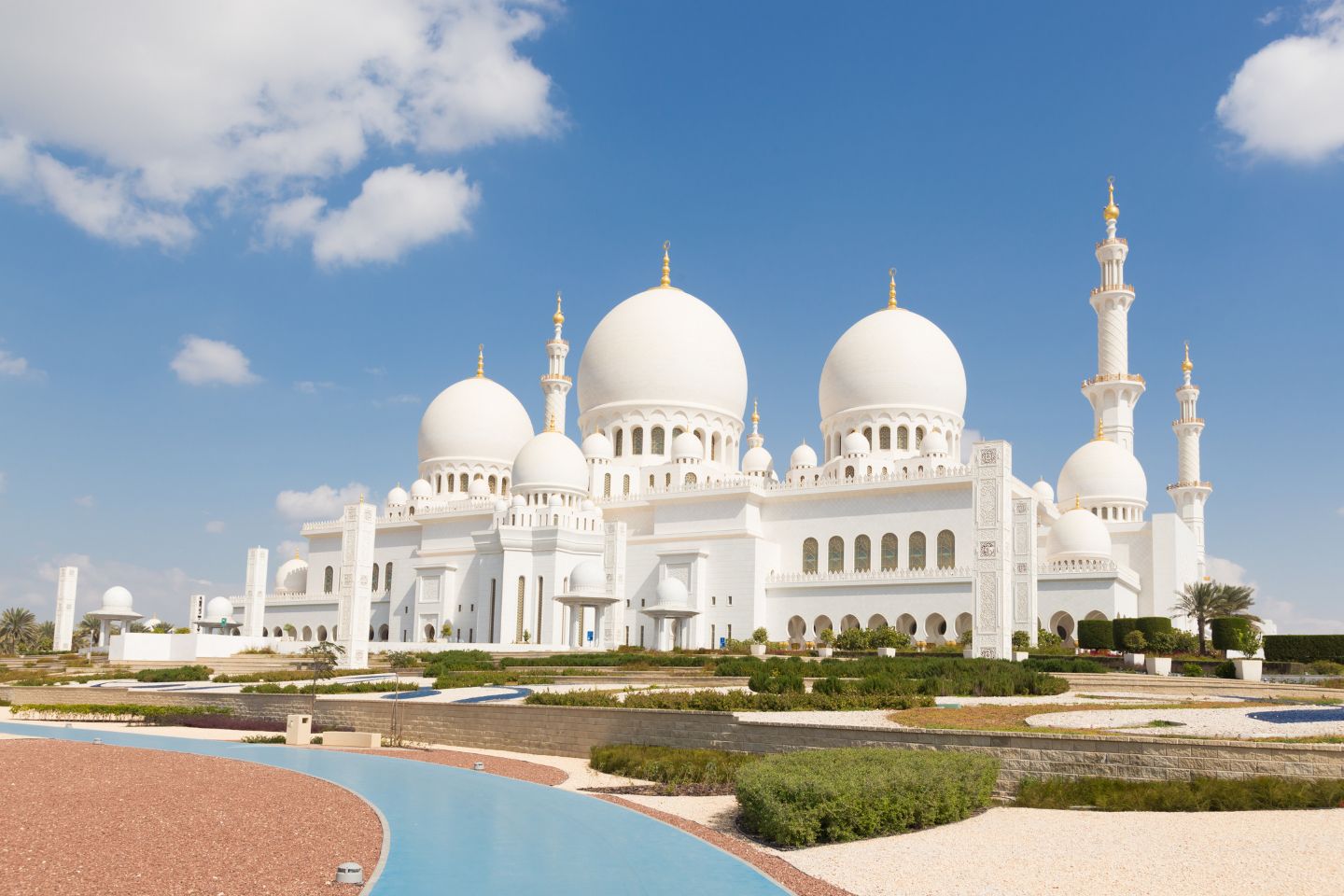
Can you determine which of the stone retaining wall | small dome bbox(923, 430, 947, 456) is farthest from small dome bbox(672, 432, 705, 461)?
the stone retaining wall

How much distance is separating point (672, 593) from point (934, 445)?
40.2 ft

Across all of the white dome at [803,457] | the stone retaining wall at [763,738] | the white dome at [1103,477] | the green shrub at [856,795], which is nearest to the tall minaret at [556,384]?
the white dome at [803,457]

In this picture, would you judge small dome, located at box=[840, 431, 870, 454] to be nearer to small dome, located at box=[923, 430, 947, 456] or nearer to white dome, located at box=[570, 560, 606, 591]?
small dome, located at box=[923, 430, 947, 456]

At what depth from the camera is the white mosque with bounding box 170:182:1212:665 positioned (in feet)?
141

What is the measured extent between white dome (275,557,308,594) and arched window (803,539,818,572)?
88.9 feet

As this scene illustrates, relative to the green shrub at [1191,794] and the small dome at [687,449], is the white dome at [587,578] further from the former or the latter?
the green shrub at [1191,794]

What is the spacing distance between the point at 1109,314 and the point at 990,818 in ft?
135

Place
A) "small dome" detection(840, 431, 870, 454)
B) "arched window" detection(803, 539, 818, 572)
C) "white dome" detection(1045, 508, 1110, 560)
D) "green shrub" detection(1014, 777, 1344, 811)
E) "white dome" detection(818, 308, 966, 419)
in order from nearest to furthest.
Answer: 1. "green shrub" detection(1014, 777, 1344, 811)
2. "white dome" detection(1045, 508, 1110, 560)
3. "arched window" detection(803, 539, 818, 572)
4. "small dome" detection(840, 431, 870, 454)
5. "white dome" detection(818, 308, 966, 419)

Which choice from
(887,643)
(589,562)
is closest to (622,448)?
(589,562)

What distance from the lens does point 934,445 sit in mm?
46094

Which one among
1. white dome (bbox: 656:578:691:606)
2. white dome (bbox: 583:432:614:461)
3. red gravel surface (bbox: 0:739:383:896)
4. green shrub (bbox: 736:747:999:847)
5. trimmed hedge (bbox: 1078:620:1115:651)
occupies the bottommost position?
red gravel surface (bbox: 0:739:383:896)

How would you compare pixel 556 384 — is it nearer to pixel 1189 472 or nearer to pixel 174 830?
pixel 1189 472

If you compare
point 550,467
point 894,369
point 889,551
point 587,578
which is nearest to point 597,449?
point 550,467

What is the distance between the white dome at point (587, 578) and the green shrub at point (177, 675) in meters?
14.7
